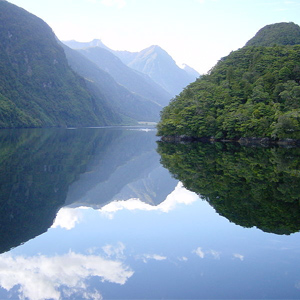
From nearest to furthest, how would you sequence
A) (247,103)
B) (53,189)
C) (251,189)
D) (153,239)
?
(153,239) → (251,189) → (53,189) → (247,103)

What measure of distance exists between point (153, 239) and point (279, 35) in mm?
173201

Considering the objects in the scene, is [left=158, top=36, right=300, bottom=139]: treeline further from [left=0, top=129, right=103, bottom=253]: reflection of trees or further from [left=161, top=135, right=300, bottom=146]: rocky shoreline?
[left=0, top=129, right=103, bottom=253]: reflection of trees

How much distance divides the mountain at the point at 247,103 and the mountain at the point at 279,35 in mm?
50528

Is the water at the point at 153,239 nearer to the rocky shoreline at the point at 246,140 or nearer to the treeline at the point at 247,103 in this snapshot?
the rocky shoreline at the point at 246,140

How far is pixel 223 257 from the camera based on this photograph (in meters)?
13.6

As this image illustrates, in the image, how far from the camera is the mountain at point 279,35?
514ft

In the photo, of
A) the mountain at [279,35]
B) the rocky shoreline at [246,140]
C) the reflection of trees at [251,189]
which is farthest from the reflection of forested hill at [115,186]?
the mountain at [279,35]

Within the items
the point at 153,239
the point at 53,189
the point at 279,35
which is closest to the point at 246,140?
the point at 53,189

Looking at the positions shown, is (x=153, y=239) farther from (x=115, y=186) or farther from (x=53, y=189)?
(x=115, y=186)

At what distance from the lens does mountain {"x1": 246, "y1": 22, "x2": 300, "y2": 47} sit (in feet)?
514

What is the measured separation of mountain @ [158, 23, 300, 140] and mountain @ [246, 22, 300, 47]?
50528mm

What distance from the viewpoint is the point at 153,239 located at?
625 inches

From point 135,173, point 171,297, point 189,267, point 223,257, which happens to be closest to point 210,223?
point 223,257

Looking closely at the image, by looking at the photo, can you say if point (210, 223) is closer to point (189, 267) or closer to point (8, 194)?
point (189, 267)
